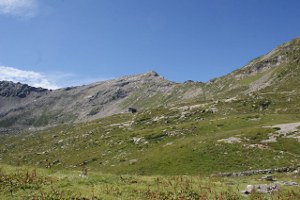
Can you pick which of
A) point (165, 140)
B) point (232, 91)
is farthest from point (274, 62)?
point (165, 140)

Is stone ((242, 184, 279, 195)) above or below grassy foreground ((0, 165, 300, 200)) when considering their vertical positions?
below

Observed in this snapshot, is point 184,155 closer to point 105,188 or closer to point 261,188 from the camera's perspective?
point 261,188

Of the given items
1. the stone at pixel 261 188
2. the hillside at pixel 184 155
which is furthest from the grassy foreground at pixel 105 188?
the stone at pixel 261 188

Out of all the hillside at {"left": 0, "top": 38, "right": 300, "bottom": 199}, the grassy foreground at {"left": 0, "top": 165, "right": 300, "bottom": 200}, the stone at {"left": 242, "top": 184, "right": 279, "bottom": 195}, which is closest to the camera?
the grassy foreground at {"left": 0, "top": 165, "right": 300, "bottom": 200}

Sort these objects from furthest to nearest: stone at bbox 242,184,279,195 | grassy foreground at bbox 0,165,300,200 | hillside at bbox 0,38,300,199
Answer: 1. stone at bbox 242,184,279,195
2. hillside at bbox 0,38,300,199
3. grassy foreground at bbox 0,165,300,200

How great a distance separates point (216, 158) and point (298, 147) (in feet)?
45.4

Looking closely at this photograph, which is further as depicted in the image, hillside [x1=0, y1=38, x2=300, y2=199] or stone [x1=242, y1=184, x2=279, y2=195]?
stone [x1=242, y1=184, x2=279, y2=195]

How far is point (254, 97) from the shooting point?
126 meters

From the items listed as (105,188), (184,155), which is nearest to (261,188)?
(105,188)

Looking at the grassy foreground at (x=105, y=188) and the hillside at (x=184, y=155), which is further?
the hillside at (x=184, y=155)

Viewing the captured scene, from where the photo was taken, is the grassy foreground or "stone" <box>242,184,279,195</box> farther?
"stone" <box>242,184,279,195</box>

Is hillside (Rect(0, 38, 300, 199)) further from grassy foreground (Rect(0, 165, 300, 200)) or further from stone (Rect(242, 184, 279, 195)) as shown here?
stone (Rect(242, 184, 279, 195))

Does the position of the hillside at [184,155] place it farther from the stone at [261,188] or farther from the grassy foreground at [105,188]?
the stone at [261,188]

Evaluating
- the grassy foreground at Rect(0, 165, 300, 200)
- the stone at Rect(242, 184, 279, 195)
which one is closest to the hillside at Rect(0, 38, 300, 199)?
the grassy foreground at Rect(0, 165, 300, 200)
